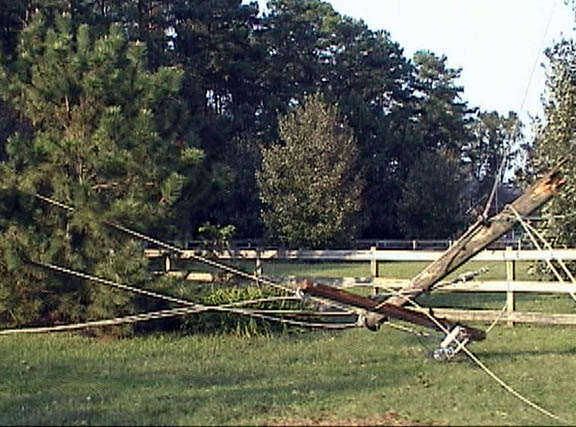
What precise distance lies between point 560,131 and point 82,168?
989 cm

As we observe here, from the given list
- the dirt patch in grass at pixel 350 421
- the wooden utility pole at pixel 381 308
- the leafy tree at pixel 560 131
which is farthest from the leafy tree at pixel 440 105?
the dirt patch in grass at pixel 350 421

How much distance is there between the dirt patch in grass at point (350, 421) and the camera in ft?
22.3

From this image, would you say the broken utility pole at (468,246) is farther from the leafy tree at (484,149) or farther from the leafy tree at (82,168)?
the leafy tree at (484,149)

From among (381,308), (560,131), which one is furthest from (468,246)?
(560,131)

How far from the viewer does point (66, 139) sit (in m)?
13.2

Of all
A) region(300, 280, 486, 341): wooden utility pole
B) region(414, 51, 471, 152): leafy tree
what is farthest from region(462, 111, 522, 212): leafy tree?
region(300, 280, 486, 341): wooden utility pole

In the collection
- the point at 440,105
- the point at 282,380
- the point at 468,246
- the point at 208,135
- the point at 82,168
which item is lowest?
the point at 282,380

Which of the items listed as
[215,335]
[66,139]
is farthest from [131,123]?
[215,335]

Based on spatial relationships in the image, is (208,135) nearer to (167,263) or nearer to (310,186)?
(310,186)

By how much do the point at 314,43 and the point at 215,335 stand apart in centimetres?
4948

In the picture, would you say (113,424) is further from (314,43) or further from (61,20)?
(314,43)

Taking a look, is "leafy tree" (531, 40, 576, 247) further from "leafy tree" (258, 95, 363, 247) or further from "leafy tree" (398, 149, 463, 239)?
"leafy tree" (398, 149, 463, 239)

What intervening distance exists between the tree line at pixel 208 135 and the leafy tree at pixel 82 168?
0.02 meters

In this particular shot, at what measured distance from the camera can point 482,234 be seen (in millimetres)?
9102
